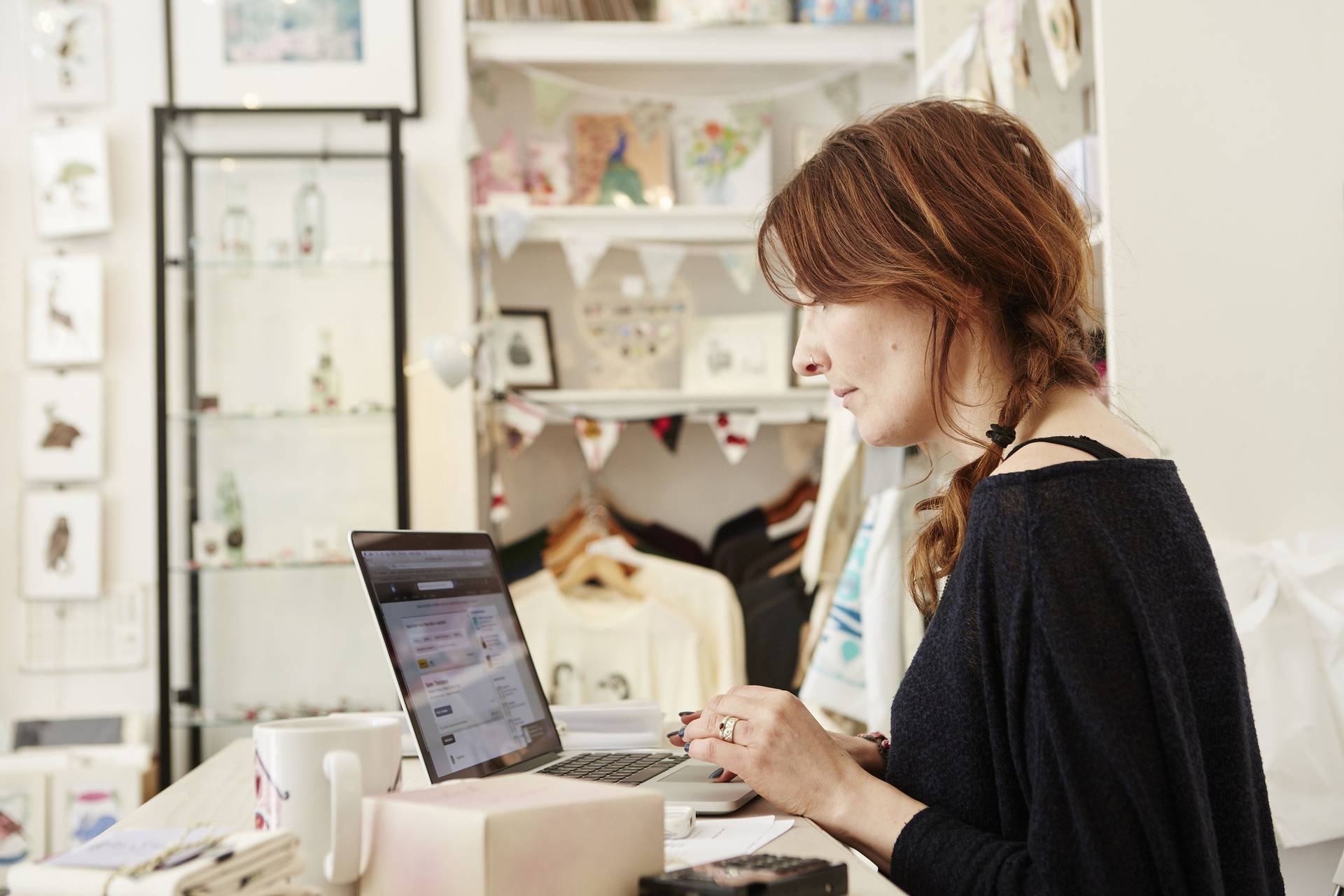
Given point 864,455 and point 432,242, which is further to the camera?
point 432,242

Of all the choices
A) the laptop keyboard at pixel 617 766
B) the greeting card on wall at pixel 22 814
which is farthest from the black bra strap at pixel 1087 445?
the greeting card on wall at pixel 22 814

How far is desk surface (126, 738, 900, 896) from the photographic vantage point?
93 cm

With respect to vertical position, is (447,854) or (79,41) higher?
(79,41)

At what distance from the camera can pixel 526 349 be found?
327 cm

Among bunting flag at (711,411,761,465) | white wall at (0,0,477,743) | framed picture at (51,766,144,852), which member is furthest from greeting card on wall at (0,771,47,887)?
bunting flag at (711,411,761,465)

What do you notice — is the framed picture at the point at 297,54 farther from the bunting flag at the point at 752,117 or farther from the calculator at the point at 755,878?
the calculator at the point at 755,878

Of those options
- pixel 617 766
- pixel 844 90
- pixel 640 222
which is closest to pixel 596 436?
pixel 640 222

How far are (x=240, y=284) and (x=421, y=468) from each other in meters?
0.65

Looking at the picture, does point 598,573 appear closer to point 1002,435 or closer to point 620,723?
point 620,723

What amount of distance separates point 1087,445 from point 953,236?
0.23 meters

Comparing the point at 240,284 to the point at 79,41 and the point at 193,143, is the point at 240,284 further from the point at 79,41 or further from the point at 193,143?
the point at 79,41

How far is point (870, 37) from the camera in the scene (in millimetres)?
3221

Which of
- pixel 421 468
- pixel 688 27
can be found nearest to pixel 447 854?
pixel 421 468

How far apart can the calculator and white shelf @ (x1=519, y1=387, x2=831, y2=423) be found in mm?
2342
